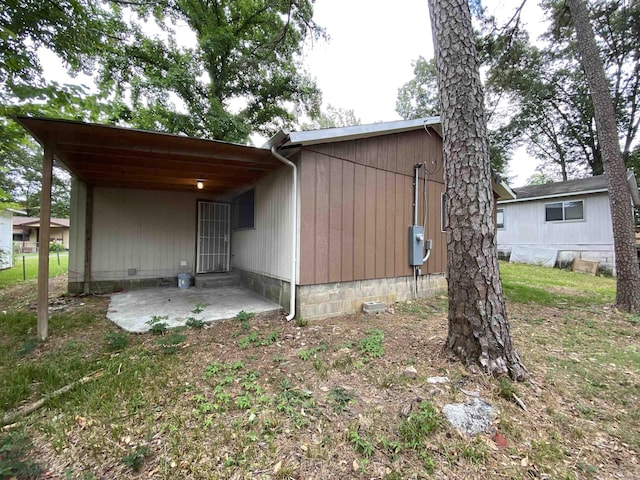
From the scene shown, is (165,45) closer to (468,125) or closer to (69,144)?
(69,144)

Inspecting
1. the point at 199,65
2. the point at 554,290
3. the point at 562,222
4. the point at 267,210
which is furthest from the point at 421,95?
the point at 267,210

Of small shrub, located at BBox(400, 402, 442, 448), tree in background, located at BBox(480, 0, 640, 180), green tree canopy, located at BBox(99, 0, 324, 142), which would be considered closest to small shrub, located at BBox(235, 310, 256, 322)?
small shrub, located at BBox(400, 402, 442, 448)

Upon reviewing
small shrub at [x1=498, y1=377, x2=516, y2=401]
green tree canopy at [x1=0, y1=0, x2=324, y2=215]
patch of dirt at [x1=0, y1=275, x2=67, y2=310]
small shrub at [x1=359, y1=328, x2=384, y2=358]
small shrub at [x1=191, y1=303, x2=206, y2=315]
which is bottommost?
small shrub at [x1=498, y1=377, x2=516, y2=401]

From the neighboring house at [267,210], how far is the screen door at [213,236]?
0.09 ft

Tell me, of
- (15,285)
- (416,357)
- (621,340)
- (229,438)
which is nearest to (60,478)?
(229,438)

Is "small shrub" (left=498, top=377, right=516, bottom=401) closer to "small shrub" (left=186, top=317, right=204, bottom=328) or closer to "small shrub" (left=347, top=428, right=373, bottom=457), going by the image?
"small shrub" (left=347, top=428, right=373, bottom=457)

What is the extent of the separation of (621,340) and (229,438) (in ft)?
15.9

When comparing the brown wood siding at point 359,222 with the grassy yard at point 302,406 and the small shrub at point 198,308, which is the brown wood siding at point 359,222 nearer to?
the grassy yard at point 302,406

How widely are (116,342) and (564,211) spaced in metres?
14.9

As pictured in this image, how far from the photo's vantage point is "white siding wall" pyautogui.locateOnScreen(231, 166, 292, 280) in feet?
14.5

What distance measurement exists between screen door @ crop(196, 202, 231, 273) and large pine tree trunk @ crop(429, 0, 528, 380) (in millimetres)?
6018

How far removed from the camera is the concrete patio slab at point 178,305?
4.04 meters

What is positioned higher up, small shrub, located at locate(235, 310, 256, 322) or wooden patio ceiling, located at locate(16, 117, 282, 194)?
wooden patio ceiling, located at locate(16, 117, 282, 194)

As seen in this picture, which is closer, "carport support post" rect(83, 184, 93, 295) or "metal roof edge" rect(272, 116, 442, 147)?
"metal roof edge" rect(272, 116, 442, 147)
